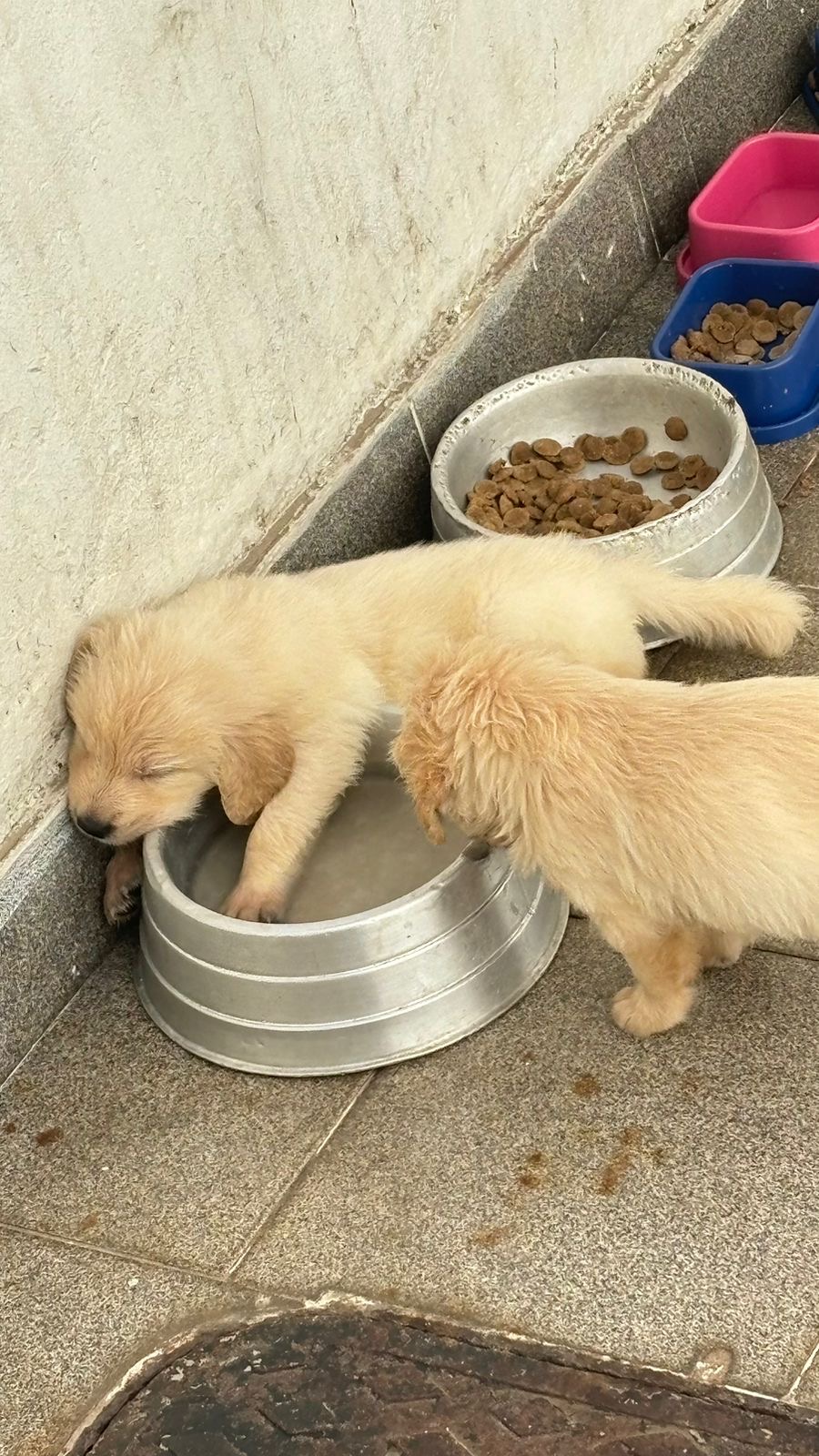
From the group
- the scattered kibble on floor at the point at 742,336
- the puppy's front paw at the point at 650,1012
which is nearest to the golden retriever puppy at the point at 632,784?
the puppy's front paw at the point at 650,1012

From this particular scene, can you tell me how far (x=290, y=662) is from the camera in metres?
2.97

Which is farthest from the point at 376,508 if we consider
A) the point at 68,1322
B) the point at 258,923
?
the point at 68,1322

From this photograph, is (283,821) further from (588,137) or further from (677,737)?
(588,137)

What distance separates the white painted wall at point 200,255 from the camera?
2.77 meters

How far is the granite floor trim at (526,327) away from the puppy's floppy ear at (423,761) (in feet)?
2.71

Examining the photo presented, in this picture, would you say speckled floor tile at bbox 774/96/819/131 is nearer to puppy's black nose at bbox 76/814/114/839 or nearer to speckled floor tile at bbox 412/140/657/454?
speckled floor tile at bbox 412/140/657/454

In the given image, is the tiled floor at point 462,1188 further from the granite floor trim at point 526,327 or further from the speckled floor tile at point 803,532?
the speckled floor tile at point 803,532

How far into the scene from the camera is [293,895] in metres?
3.13

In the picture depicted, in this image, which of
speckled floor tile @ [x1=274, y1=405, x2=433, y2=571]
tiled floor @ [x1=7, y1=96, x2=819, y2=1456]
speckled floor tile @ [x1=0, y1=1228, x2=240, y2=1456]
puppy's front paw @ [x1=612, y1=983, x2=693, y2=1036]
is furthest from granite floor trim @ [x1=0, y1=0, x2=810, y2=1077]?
puppy's front paw @ [x1=612, y1=983, x2=693, y2=1036]

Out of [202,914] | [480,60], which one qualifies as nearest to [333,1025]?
[202,914]

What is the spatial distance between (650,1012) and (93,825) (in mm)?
1010

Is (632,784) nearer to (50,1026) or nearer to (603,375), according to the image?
(50,1026)

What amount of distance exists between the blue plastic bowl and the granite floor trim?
348 millimetres

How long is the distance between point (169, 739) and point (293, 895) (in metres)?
0.45
